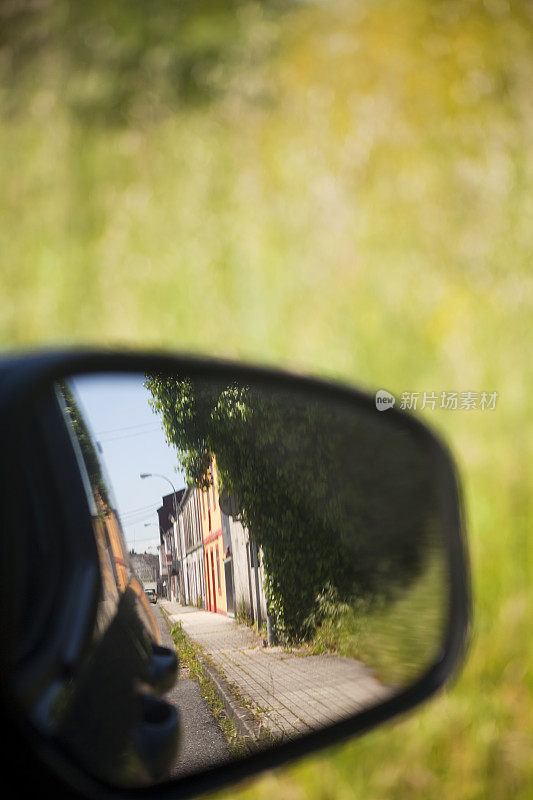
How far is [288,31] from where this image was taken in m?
5.85

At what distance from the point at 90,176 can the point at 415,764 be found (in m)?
4.53

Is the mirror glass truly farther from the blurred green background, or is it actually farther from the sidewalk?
the blurred green background

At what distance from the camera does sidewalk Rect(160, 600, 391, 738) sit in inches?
32.6

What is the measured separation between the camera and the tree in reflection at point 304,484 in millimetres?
902

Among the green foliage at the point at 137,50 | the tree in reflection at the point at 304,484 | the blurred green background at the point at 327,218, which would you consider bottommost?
the tree in reflection at the point at 304,484

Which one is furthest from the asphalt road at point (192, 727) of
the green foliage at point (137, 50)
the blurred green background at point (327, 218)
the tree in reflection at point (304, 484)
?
the green foliage at point (137, 50)

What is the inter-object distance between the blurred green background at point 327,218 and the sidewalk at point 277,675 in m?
1.35

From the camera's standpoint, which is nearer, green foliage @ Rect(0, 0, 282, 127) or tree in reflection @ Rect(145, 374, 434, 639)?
tree in reflection @ Rect(145, 374, 434, 639)

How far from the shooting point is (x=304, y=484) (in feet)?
3.23

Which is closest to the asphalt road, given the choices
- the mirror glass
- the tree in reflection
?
the mirror glass

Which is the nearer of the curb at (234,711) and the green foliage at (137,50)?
the curb at (234,711)

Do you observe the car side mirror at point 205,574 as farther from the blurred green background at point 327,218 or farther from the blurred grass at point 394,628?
the blurred green background at point 327,218

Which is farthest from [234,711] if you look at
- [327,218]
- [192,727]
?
[327,218]

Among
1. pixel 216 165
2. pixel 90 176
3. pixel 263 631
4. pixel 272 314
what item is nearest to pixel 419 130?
pixel 216 165
